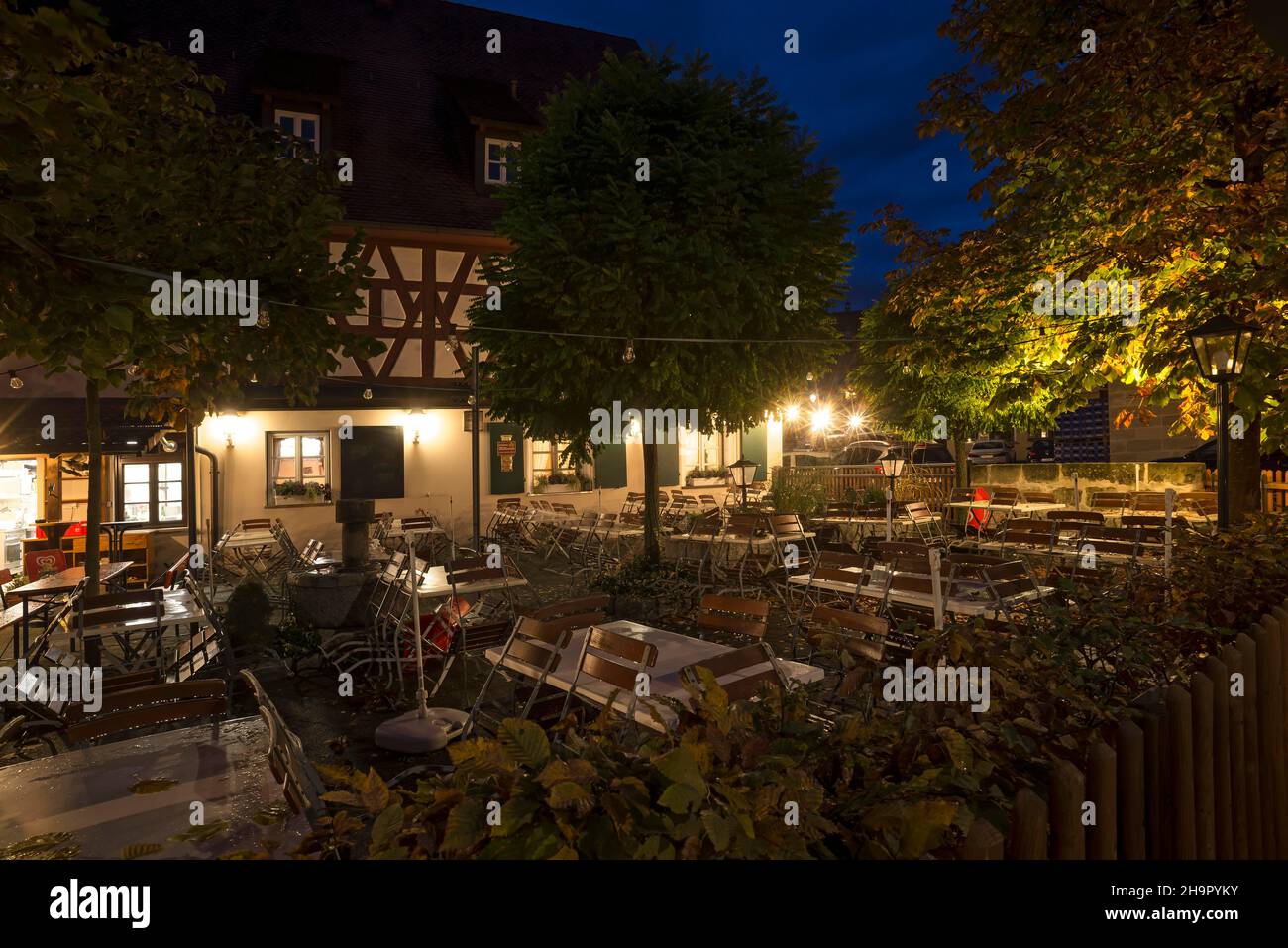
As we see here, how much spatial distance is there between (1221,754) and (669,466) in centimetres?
1639

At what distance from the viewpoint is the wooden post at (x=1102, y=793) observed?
6.11 feet

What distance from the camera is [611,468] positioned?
18.3m

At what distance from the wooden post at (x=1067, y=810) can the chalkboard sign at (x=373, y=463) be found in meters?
15.1

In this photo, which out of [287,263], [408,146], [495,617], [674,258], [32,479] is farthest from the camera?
[408,146]

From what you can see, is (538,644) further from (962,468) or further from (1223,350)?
(962,468)

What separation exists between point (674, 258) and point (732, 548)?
603cm

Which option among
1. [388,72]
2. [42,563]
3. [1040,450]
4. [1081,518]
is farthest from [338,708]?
[1040,450]

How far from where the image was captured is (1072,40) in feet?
22.9

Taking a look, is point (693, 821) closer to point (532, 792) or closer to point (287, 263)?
point (532, 792)

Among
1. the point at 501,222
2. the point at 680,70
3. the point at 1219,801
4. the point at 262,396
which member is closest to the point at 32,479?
the point at 262,396

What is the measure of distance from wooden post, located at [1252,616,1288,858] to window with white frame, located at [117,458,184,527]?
15.5 metres

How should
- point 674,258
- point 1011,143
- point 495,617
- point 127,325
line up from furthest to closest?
point 674,258, point 1011,143, point 495,617, point 127,325
